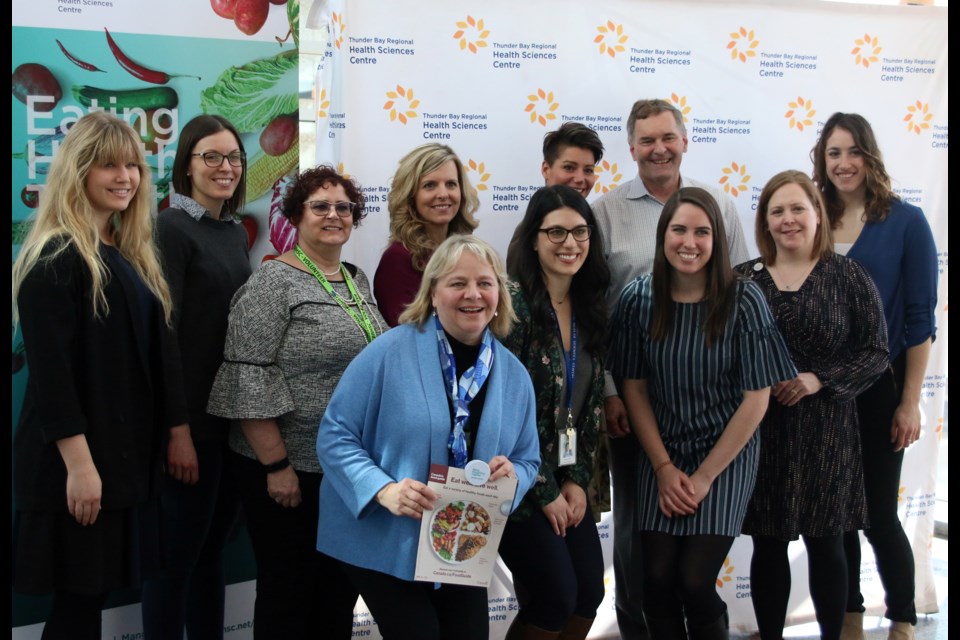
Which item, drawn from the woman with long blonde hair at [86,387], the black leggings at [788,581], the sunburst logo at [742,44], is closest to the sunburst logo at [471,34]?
the sunburst logo at [742,44]

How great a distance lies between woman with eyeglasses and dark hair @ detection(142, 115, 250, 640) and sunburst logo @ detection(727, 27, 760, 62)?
7.01ft

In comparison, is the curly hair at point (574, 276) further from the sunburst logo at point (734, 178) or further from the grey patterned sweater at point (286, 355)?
the sunburst logo at point (734, 178)

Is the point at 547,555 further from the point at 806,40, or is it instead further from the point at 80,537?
the point at 806,40

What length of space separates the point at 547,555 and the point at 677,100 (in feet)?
6.95

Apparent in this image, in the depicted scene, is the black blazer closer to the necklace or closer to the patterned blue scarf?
the patterned blue scarf

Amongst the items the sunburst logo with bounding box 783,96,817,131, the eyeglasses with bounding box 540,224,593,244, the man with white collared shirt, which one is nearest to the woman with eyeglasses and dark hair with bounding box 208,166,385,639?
the eyeglasses with bounding box 540,224,593,244

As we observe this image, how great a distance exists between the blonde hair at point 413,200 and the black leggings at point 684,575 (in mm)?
1144

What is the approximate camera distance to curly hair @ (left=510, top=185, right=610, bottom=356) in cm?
266

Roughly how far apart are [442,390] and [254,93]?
56.8 inches

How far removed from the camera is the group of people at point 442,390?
227 cm

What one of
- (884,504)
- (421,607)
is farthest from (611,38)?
(421,607)

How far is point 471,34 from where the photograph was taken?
3.53m
